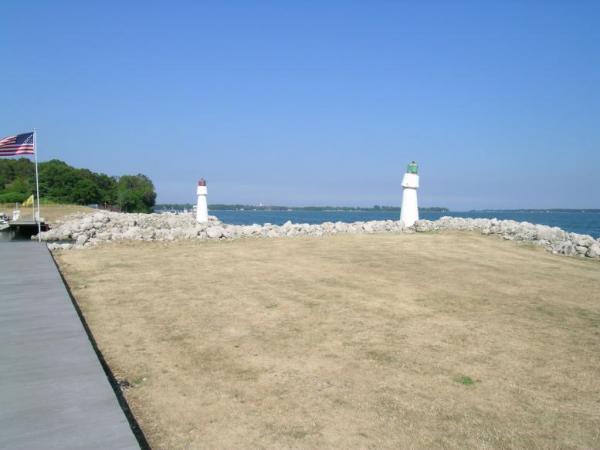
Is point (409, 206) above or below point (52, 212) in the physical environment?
above

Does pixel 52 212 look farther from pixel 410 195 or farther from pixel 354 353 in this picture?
pixel 354 353

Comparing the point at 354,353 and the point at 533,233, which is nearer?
the point at 354,353

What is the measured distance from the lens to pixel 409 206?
17.9 m

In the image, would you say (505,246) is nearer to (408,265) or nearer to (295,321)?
(408,265)

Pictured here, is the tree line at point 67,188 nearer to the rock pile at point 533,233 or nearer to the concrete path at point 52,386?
the rock pile at point 533,233

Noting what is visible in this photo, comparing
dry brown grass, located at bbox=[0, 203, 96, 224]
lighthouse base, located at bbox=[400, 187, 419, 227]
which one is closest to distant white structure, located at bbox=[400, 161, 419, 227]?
lighthouse base, located at bbox=[400, 187, 419, 227]

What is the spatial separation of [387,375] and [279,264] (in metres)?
6.24

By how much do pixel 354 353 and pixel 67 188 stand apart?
2972 inches

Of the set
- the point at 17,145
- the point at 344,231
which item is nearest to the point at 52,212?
the point at 17,145

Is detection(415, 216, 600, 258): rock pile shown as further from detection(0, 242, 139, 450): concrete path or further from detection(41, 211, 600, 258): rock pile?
detection(0, 242, 139, 450): concrete path

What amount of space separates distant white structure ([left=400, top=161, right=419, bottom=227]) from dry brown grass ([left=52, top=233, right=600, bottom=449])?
836cm

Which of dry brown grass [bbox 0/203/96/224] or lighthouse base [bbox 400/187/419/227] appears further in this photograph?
dry brown grass [bbox 0/203/96/224]

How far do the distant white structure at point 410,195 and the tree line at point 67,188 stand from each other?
181 feet

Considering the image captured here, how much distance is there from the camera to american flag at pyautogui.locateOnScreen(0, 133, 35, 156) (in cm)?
1373
